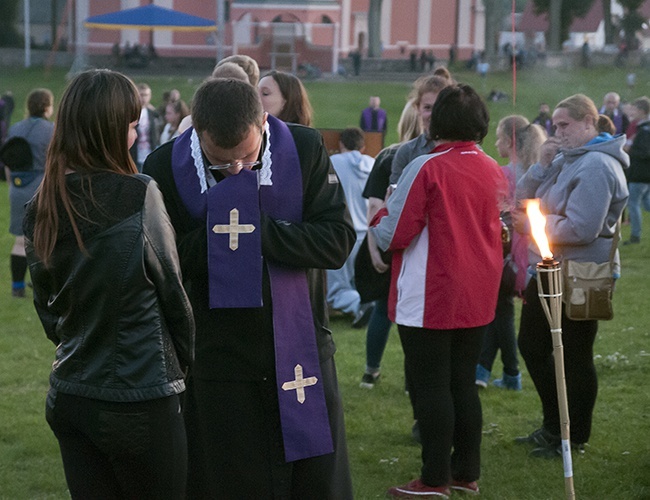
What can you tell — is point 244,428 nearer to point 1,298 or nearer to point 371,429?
point 371,429

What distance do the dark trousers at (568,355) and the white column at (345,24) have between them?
4889 centimetres

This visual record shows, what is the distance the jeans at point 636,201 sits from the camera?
43.9 feet

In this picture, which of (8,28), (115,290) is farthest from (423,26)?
(115,290)

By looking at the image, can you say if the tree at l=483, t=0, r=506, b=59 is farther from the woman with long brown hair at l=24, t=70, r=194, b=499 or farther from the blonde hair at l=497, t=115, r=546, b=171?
the woman with long brown hair at l=24, t=70, r=194, b=499

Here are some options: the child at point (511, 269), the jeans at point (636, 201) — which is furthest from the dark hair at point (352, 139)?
the jeans at point (636, 201)

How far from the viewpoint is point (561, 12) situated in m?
34.5

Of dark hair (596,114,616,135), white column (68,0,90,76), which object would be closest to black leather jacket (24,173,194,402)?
dark hair (596,114,616,135)

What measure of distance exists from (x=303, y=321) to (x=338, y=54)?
162ft

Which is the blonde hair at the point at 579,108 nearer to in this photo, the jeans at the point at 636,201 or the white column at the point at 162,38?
the jeans at the point at 636,201

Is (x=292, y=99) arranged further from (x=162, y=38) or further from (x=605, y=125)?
(x=162, y=38)

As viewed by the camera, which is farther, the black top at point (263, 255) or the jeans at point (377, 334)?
the jeans at point (377, 334)

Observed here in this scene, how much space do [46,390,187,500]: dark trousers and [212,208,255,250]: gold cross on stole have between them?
53 centimetres

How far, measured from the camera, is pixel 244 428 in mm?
3305

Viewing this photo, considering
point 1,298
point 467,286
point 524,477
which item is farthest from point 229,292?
point 1,298
